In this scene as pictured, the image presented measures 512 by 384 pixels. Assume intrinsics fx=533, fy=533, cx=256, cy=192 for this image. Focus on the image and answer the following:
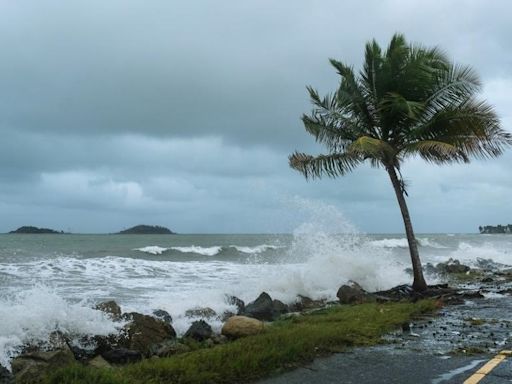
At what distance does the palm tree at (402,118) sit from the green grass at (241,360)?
683cm

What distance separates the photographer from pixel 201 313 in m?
13.5

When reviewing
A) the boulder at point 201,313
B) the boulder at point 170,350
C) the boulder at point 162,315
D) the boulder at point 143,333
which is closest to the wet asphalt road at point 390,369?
the boulder at point 170,350

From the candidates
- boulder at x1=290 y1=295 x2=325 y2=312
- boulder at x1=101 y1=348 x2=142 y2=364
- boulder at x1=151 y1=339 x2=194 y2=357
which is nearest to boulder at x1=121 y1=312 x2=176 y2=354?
boulder at x1=101 y1=348 x2=142 y2=364

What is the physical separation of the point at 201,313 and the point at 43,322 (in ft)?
14.1

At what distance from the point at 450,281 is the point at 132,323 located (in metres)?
16.8

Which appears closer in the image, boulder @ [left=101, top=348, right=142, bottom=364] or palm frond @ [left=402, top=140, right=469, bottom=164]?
boulder @ [left=101, top=348, right=142, bottom=364]

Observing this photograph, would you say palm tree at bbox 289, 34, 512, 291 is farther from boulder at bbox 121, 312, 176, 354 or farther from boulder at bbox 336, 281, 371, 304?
boulder at bbox 121, 312, 176, 354

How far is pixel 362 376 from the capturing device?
22.2ft

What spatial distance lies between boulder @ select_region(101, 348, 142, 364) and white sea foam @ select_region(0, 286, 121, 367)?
1240mm

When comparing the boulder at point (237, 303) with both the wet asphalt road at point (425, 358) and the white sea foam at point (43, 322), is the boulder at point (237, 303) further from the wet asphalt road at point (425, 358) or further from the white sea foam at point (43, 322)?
the wet asphalt road at point (425, 358)

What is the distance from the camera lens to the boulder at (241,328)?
990cm

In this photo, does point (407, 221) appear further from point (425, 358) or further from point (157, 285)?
point (157, 285)

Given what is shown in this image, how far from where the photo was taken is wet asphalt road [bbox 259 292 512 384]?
6637 millimetres

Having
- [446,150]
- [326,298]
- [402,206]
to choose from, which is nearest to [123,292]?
[326,298]
